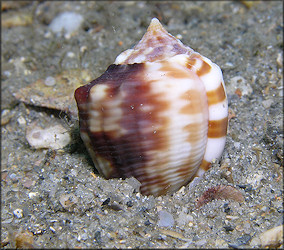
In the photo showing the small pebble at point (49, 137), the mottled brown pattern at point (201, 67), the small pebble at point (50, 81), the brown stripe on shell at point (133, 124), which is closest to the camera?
the brown stripe on shell at point (133, 124)

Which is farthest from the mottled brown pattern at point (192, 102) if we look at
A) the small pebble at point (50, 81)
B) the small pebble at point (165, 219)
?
the small pebble at point (50, 81)

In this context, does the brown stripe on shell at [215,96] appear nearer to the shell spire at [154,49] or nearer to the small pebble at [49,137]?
the shell spire at [154,49]

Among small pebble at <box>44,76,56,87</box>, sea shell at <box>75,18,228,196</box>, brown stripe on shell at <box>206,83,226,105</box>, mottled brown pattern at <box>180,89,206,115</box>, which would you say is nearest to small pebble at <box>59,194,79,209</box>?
sea shell at <box>75,18,228,196</box>

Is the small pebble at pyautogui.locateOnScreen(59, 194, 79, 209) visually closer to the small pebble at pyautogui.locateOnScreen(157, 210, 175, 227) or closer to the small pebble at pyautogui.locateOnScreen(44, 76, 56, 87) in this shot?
the small pebble at pyautogui.locateOnScreen(157, 210, 175, 227)

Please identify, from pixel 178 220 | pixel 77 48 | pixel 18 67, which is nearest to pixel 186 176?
pixel 178 220

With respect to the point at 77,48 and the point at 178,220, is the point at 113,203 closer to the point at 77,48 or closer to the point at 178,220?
the point at 178,220

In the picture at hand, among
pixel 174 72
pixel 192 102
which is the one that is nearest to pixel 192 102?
pixel 192 102

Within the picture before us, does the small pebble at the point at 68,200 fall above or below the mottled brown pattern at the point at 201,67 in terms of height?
below
